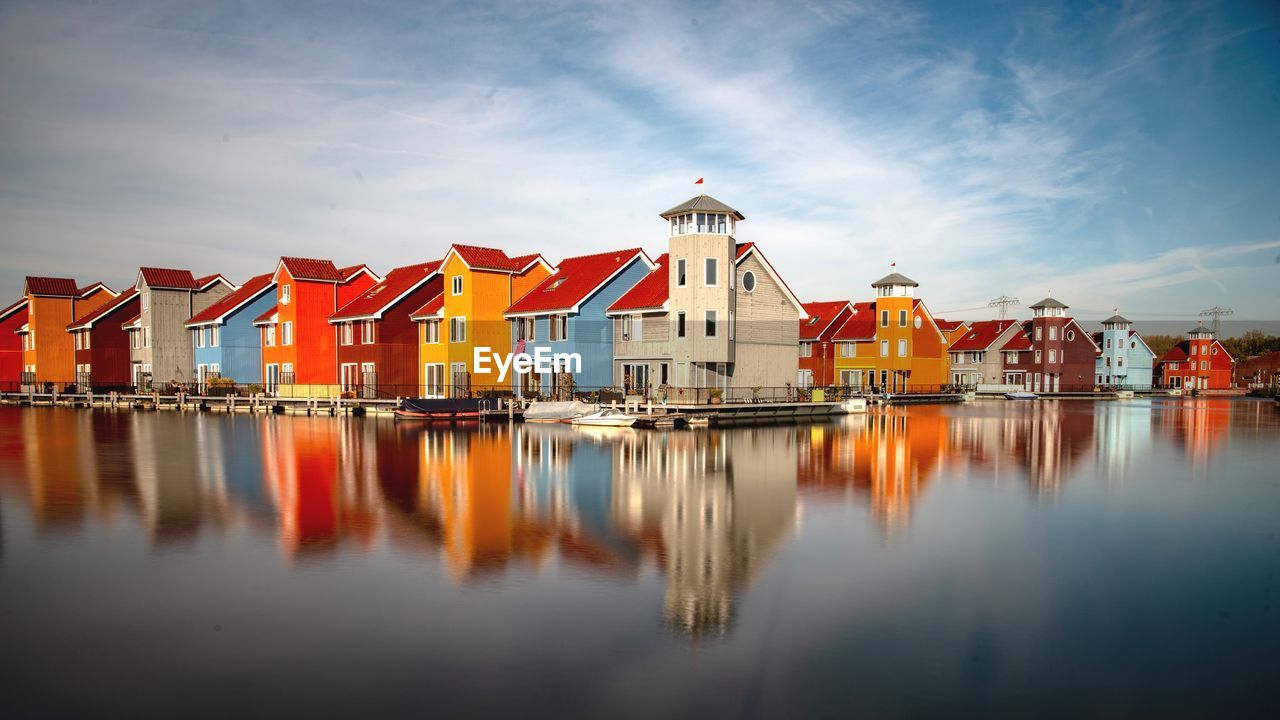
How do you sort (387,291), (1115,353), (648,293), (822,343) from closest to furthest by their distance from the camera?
(648,293), (387,291), (822,343), (1115,353)

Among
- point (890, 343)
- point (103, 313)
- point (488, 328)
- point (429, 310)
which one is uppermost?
point (103, 313)

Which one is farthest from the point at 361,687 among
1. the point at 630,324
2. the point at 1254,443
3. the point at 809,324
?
the point at 809,324

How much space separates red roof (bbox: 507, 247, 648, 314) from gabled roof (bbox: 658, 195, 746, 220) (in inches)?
261

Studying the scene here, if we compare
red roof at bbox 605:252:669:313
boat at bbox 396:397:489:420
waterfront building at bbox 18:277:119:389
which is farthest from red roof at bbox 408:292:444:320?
waterfront building at bbox 18:277:119:389

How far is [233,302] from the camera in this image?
2349 inches

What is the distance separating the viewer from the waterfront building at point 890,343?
2672 inches

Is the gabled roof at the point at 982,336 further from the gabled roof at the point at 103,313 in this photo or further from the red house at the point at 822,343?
the gabled roof at the point at 103,313

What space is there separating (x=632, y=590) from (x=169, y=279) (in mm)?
63363

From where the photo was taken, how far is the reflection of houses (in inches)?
462

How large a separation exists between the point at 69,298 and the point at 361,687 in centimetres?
7880

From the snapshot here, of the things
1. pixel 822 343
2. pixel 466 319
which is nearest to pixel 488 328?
pixel 466 319

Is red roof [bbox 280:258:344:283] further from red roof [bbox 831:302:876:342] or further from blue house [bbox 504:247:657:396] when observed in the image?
red roof [bbox 831:302:876:342]

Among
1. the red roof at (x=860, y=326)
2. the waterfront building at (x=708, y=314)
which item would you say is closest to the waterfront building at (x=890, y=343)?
the red roof at (x=860, y=326)

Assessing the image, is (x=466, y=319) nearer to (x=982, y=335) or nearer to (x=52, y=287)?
(x=52, y=287)
